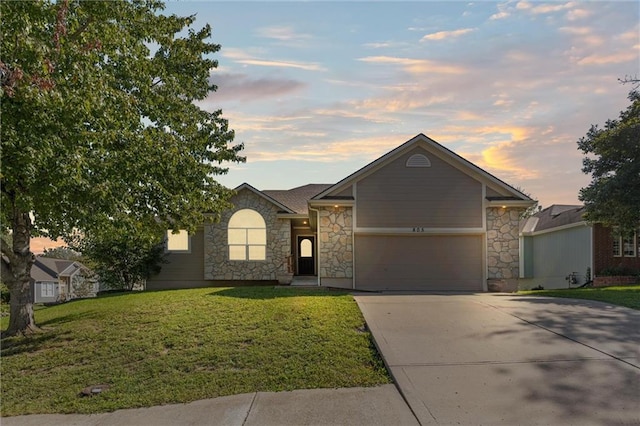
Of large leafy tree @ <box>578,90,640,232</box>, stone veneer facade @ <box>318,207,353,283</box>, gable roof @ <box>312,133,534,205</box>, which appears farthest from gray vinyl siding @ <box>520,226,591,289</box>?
stone veneer facade @ <box>318,207,353,283</box>

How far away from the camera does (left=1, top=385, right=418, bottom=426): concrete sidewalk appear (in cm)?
528

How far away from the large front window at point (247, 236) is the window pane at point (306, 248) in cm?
324

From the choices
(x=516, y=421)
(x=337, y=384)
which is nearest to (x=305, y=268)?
(x=337, y=384)

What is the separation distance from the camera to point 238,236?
2039cm

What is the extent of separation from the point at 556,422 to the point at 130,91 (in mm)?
11231

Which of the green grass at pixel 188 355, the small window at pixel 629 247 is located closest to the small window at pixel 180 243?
the green grass at pixel 188 355

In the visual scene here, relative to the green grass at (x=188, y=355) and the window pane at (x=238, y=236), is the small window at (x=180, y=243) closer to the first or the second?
the window pane at (x=238, y=236)

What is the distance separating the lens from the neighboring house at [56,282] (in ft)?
145

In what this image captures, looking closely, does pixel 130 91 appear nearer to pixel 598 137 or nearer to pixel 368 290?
pixel 368 290

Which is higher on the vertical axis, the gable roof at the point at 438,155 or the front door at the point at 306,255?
the gable roof at the point at 438,155

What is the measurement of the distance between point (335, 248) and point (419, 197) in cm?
356

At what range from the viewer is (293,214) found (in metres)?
20.2

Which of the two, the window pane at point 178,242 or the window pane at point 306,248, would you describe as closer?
the window pane at point 178,242

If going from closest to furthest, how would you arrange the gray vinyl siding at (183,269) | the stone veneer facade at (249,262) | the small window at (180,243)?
the stone veneer facade at (249,262), the gray vinyl siding at (183,269), the small window at (180,243)
